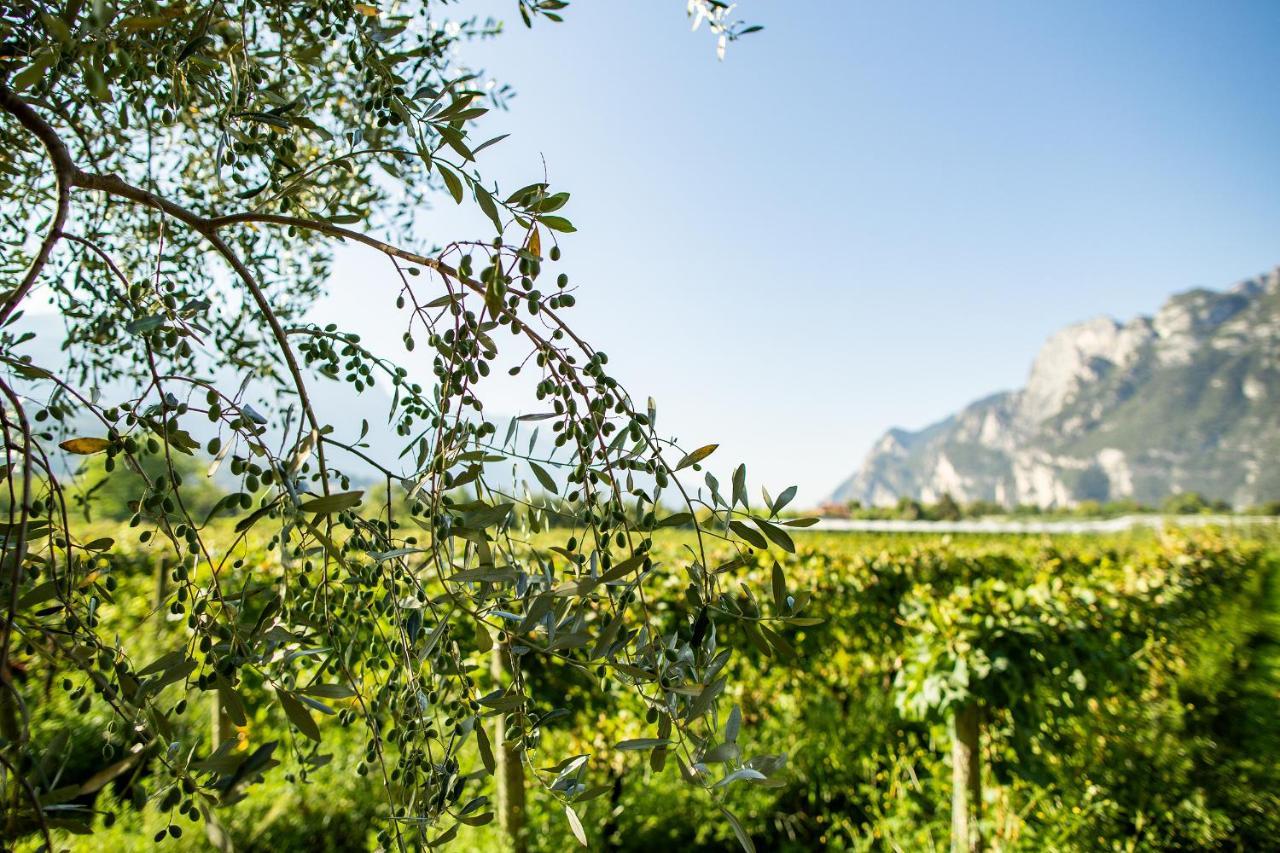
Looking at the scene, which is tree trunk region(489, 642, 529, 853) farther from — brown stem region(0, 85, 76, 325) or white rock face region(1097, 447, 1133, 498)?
white rock face region(1097, 447, 1133, 498)

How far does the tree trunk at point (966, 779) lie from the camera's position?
3.89 meters

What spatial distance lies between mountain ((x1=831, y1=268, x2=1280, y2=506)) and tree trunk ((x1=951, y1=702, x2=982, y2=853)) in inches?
5260

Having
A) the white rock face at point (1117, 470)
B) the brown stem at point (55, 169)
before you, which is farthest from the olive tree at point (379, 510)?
the white rock face at point (1117, 470)

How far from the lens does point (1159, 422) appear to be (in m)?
148

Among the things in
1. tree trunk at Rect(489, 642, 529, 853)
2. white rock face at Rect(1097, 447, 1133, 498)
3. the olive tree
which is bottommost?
tree trunk at Rect(489, 642, 529, 853)

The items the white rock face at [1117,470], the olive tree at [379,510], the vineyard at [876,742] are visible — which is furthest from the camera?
the white rock face at [1117,470]

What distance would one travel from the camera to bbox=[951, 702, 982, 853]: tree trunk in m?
3.89

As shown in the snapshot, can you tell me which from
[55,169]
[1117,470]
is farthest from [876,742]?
[1117,470]

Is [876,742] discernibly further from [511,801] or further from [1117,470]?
[1117,470]

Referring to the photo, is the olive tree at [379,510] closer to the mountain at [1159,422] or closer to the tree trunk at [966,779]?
the tree trunk at [966,779]

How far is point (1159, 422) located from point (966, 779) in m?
178

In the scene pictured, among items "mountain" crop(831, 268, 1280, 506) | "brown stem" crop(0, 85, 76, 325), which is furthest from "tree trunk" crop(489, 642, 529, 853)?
"mountain" crop(831, 268, 1280, 506)

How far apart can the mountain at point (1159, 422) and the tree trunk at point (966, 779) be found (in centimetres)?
13361

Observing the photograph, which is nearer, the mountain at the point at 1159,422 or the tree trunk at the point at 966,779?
the tree trunk at the point at 966,779
